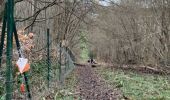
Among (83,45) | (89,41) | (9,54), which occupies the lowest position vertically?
(9,54)

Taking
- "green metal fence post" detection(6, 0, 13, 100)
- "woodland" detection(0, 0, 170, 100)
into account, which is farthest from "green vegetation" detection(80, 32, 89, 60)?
"green metal fence post" detection(6, 0, 13, 100)

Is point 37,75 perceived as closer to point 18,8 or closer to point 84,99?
point 84,99

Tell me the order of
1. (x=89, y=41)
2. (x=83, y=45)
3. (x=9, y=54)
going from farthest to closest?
(x=83, y=45) < (x=89, y=41) < (x=9, y=54)

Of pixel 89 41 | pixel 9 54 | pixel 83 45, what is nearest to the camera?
pixel 9 54

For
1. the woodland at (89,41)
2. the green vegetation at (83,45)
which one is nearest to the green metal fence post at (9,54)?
the woodland at (89,41)

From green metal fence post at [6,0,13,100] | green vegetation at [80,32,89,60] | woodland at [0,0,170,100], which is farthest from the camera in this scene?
green vegetation at [80,32,89,60]

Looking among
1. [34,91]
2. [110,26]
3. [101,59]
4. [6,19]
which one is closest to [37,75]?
[34,91]

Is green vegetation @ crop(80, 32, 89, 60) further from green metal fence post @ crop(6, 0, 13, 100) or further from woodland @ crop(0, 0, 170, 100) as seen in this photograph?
green metal fence post @ crop(6, 0, 13, 100)

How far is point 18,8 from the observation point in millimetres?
17625

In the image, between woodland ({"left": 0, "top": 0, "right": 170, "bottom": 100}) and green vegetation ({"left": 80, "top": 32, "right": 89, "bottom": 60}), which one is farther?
green vegetation ({"left": 80, "top": 32, "right": 89, "bottom": 60})

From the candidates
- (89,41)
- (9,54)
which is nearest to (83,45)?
(89,41)

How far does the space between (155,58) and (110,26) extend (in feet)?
37.3

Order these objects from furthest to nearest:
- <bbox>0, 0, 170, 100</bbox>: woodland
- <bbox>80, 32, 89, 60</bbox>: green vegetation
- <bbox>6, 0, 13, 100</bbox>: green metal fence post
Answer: <bbox>80, 32, 89, 60</bbox>: green vegetation, <bbox>0, 0, 170, 100</bbox>: woodland, <bbox>6, 0, 13, 100</bbox>: green metal fence post

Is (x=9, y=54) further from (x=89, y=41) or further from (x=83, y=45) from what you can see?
(x=83, y=45)
